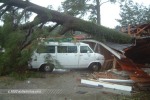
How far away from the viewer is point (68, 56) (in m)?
14.8

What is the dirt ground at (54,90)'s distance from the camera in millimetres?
9539

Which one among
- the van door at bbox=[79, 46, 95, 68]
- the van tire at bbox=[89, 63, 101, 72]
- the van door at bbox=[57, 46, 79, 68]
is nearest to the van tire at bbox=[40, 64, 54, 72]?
the van door at bbox=[57, 46, 79, 68]

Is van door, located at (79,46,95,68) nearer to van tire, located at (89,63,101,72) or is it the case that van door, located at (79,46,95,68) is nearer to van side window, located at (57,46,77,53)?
van tire, located at (89,63,101,72)

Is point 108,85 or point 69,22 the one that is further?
point 69,22

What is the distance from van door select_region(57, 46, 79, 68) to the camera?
579 inches

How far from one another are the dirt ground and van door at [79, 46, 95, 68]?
5.79ft

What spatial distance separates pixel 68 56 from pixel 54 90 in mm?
4727

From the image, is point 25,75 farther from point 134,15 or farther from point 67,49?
point 134,15

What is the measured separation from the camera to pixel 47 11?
1347 cm

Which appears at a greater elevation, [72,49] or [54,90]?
[72,49]

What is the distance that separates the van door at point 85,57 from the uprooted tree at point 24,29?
3.35ft

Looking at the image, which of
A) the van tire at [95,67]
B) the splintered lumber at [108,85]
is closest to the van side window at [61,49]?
the van tire at [95,67]

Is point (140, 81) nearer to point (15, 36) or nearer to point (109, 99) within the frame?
point (109, 99)

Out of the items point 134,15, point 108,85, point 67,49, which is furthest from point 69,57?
point 134,15
